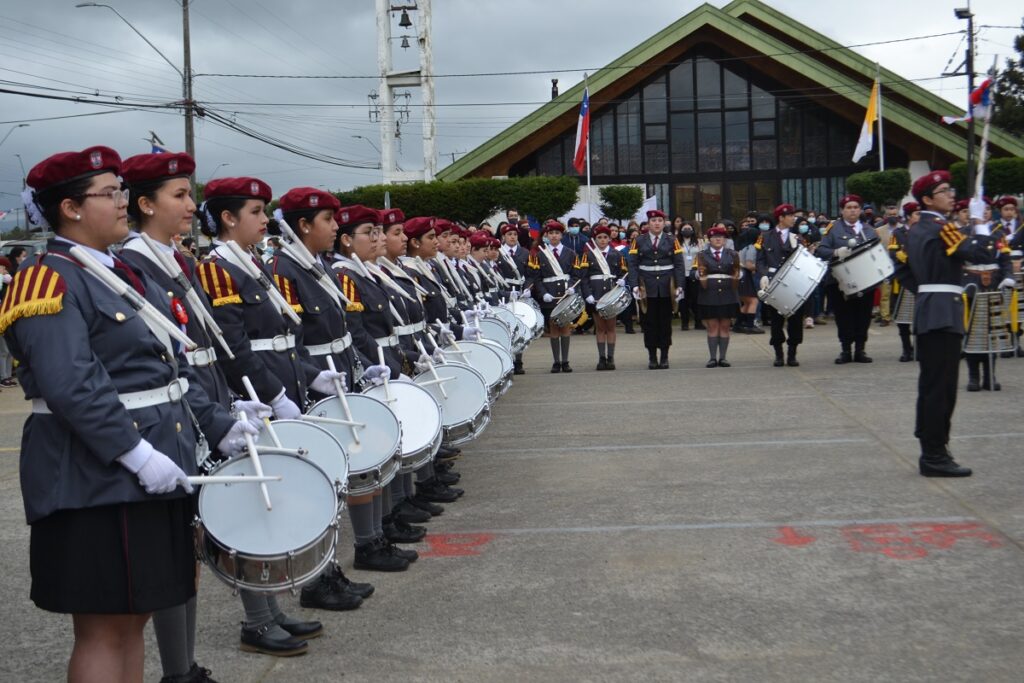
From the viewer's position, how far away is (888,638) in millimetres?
4797

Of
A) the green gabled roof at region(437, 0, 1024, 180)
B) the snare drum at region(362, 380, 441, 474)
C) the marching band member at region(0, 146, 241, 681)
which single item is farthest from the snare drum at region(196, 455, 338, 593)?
the green gabled roof at region(437, 0, 1024, 180)

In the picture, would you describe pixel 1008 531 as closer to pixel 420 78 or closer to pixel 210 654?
pixel 210 654

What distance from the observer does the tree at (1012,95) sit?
50.8 metres

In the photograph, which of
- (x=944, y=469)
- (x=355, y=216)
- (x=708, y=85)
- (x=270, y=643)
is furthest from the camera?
(x=708, y=85)

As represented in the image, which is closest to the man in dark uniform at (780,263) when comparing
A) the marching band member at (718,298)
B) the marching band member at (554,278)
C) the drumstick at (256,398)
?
the marching band member at (718,298)

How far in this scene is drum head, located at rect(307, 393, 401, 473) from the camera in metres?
5.46

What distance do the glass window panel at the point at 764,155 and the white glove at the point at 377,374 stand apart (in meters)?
29.8

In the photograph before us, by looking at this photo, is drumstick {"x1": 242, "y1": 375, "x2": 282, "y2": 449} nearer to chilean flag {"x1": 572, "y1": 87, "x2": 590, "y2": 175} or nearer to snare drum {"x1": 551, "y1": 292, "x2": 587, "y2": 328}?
snare drum {"x1": 551, "y1": 292, "x2": 587, "y2": 328}

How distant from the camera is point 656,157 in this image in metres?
35.0

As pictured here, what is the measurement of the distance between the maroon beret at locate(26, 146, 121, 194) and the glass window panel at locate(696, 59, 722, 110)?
32360 mm

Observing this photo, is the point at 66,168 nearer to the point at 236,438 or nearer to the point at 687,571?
the point at 236,438

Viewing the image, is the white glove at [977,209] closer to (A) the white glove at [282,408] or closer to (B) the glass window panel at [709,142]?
(A) the white glove at [282,408]

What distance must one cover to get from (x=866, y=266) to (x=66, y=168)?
11.6m

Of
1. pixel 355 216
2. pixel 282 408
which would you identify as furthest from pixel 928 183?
pixel 282 408
